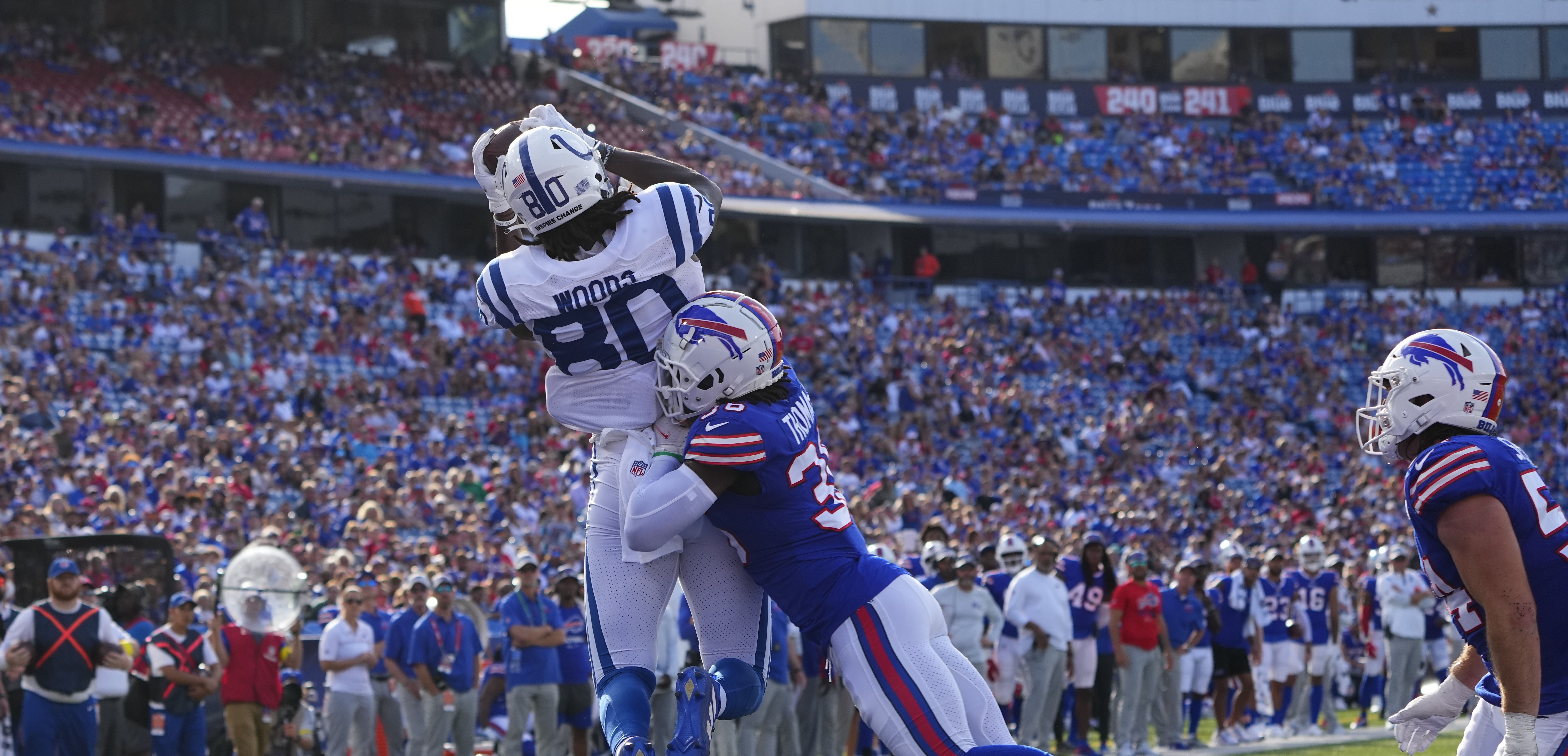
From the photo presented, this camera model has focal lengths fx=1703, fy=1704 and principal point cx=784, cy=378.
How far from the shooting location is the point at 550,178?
495cm

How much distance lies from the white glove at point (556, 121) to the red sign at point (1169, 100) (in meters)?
32.9

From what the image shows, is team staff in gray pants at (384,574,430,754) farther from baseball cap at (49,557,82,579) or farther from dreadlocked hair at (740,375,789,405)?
dreadlocked hair at (740,375,789,405)

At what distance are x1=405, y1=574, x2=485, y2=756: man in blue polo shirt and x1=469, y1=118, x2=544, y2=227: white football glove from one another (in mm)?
6233

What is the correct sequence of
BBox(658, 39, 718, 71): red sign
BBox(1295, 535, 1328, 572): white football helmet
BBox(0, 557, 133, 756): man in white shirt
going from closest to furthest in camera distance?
BBox(0, 557, 133, 756): man in white shirt → BBox(1295, 535, 1328, 572): white football helmet → BBox(658, 39, 718, 71): red sign

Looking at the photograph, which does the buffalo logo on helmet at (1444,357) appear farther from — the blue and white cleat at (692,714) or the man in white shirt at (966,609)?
the man in white shirt at (966,609)

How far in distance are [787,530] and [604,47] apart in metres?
32.5

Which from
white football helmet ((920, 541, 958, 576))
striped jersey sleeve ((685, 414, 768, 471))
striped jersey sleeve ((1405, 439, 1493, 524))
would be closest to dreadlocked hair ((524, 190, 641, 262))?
striped jersey sleeve ((685, 414, 768, 471))

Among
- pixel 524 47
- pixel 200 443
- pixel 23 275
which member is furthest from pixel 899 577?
pixel 524 47

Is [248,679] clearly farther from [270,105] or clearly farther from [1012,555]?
[270,105]

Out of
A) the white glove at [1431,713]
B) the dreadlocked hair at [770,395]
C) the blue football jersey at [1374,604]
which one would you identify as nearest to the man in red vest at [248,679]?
the dreadlocked hair at [770,395]

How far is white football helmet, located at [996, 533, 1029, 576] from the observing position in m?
12.8

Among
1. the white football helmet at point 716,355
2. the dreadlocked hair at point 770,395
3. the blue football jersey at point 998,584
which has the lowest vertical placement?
the blue football jersey at point 998,584

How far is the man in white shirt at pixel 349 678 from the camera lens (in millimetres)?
10930

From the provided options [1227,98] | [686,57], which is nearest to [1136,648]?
[686,57]
